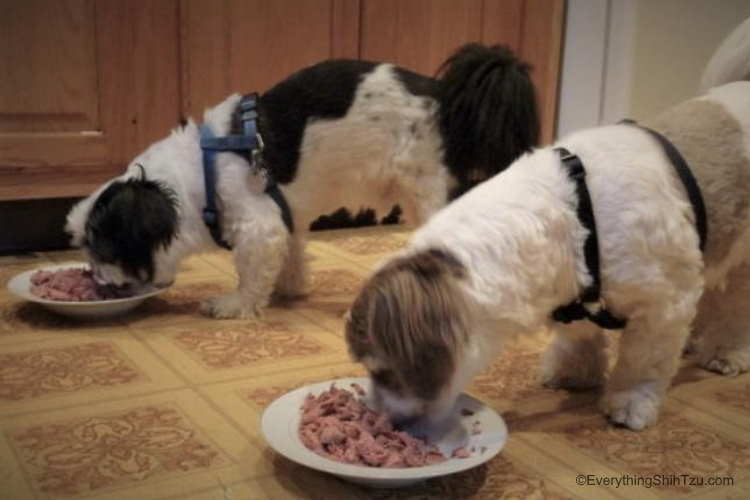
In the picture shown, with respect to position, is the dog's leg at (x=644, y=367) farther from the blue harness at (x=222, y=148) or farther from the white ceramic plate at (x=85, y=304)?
the white ceramic plate at (x=85, y=304)

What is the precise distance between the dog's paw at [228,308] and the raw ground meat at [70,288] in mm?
236

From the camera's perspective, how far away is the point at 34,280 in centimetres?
226

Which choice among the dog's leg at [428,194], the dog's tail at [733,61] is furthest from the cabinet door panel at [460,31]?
the dog's tail at [733,61]

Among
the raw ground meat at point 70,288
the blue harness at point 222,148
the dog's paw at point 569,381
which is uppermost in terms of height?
the blue harness at point 222,148

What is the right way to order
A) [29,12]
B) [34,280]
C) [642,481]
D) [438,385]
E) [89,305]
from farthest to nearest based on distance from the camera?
[29,12], [34,280], [89,305], [642,481], [438,385]

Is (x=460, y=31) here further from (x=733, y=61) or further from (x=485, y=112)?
(x=733, y=61)

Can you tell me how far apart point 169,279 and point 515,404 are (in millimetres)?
1040

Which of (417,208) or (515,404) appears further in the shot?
(417,208)

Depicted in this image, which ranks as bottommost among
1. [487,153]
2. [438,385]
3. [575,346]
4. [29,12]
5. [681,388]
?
[681,388]

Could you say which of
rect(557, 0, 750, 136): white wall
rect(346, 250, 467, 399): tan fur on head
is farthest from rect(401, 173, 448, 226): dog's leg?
rect(557, 0, 750, 136): white wall

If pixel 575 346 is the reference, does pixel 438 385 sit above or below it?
above

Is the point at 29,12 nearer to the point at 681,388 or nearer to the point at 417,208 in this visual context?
the point at 417,208

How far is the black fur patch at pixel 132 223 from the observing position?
6.75 feet

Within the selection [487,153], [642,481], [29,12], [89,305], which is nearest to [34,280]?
[89,305]
